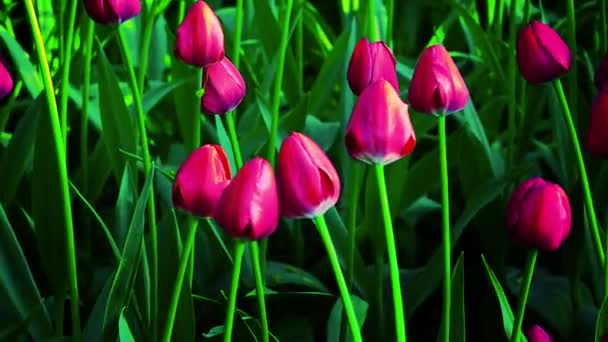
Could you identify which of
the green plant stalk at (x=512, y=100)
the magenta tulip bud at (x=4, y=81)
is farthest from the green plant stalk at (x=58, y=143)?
the green plant stalk at (x=512, y=100)

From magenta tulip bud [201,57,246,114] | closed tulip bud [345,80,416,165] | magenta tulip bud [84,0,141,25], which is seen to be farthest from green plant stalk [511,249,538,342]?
magenta tulip bud [84,0,141,25]

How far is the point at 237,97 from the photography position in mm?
700

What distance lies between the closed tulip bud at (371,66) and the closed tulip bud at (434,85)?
0.02 metres

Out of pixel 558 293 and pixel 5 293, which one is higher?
pixel 5 293

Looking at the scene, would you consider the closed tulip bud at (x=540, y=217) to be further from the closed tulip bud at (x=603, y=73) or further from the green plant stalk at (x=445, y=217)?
the closed tulip bud at (x=603, y=73)

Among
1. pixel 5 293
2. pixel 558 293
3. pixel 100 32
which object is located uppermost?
pixel 100 32

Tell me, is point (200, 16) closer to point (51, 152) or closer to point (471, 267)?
point (51, 152)

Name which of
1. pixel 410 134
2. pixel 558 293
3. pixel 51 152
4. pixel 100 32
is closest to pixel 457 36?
pixel 100 32

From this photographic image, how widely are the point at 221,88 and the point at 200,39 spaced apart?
51mm

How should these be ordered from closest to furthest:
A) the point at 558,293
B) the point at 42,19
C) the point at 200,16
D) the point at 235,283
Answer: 1. the point at 235,283
2. the point at 200,16
3. the point at 558,293
4. the point at 42,19

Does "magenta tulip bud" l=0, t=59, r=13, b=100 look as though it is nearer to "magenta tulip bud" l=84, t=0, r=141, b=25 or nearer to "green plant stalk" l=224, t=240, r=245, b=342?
"magenta tulip bud" l=84, t=0, r=141, b=25

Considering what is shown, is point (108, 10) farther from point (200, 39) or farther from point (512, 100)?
point (512, 100)

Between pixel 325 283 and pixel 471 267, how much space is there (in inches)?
5.4

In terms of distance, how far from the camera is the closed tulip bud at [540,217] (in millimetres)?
579
